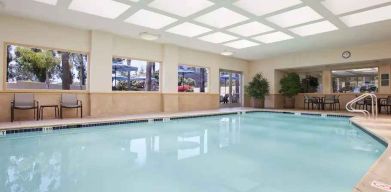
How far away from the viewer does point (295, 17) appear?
654cm

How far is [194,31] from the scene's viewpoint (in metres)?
→ 8.01

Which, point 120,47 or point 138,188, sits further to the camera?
point 120,47

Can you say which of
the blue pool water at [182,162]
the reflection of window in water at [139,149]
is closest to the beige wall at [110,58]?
the blue pool water at [182,162]

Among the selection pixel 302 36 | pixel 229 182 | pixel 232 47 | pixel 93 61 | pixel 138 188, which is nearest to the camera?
pixel 138 188

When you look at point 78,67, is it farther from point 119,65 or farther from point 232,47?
point 232,47

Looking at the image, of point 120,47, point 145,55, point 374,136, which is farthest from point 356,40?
point 120,47

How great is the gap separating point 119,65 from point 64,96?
260 centimetres

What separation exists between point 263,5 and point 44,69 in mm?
6832

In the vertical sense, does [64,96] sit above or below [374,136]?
above

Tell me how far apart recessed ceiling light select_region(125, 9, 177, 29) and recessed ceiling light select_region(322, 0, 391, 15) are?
156 inches

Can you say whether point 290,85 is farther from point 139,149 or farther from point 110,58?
point 139,149

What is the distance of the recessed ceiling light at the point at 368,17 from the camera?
19.5 ft

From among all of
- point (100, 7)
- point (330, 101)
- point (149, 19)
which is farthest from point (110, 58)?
point (330, 101)

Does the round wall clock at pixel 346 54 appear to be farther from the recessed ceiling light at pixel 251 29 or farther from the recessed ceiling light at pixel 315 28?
the recessed ceiling light at pixel 251 29
